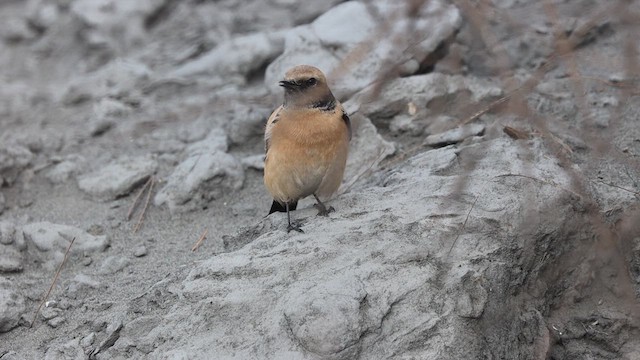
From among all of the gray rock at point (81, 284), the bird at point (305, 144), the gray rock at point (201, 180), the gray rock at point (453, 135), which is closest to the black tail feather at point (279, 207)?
the bird at point (305, 144)

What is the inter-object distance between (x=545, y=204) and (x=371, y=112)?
→ 6.51 ft

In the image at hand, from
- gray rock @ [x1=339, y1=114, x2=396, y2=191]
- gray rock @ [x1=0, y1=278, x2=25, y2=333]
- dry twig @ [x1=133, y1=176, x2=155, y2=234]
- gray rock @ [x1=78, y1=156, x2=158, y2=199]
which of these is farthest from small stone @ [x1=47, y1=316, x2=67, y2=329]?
gray rock @ [x1=339, y1=114, x2=396, y2=191]

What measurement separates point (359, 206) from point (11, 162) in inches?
116

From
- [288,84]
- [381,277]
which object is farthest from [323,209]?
[381,277]

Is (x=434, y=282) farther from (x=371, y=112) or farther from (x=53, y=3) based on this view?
(x=53, y=3)

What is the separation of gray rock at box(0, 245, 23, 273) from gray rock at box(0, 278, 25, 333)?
33 centimetres

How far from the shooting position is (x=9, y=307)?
4535 millimetres

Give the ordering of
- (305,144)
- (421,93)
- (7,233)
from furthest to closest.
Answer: (421,93) < (7,233) < (305,144)

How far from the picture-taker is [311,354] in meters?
3.69

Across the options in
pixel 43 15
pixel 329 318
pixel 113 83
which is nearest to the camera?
pixel 329 318

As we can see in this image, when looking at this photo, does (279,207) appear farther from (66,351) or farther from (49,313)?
(66,351)

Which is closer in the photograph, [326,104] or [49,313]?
[49,313]

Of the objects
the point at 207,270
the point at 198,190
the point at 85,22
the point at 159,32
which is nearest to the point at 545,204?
the point at 207,270

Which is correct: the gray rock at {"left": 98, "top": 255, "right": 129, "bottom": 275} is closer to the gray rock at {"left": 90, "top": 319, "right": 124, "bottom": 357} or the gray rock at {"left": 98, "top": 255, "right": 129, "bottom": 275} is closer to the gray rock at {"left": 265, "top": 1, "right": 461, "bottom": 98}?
the gray rock at {"left": 90, "top": 319, "right": 124, "bottom": 357}
